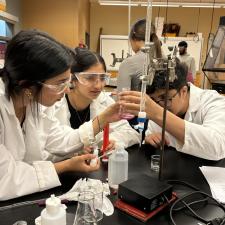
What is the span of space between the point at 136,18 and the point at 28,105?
5767 mm

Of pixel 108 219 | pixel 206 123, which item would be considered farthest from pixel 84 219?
pixel 206 123

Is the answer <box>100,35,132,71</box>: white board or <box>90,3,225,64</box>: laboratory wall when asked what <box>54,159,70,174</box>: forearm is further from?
<box>90,3,225,64</box>: laboratory wall

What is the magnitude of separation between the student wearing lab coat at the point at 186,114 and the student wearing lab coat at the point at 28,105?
328mm

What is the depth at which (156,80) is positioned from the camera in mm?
1270

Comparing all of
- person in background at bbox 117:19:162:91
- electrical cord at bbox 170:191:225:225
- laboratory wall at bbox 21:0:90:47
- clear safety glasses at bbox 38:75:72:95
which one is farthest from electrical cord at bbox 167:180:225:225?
laboratory wall at bbox 21:0:90:47

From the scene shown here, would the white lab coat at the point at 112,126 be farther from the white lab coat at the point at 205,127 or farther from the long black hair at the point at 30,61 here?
the long black hair at the point at 30,61

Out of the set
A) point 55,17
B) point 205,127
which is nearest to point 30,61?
point 205,127

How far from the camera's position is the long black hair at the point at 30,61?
106 cm

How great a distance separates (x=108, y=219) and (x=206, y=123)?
77cm

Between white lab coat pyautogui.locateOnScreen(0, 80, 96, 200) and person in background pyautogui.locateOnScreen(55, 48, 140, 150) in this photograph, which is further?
person in background pyautogui.locateOnScreen(55, 48, 140, 150)

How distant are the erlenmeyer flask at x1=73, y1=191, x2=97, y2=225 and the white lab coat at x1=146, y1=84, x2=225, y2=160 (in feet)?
1.99

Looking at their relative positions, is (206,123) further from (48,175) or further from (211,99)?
(48,175)

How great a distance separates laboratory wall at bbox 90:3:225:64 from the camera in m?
6.54

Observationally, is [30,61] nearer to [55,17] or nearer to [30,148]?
[30,148]
